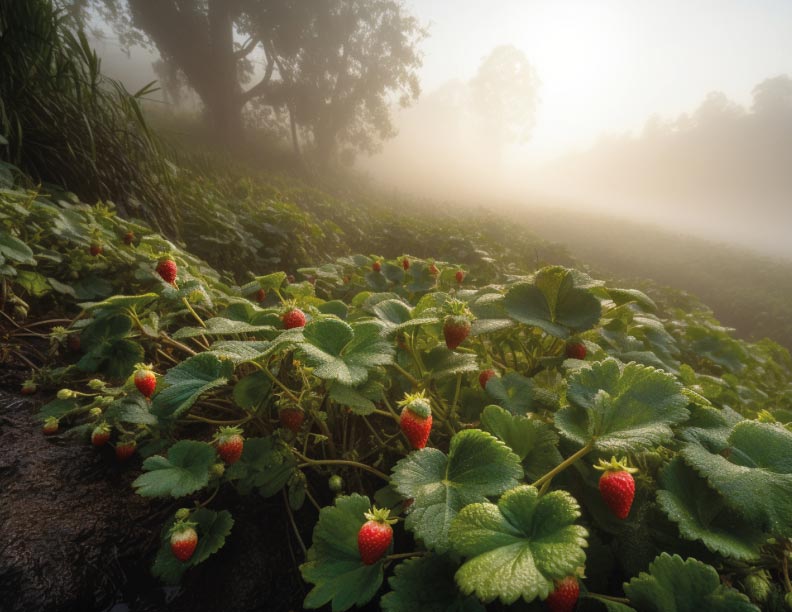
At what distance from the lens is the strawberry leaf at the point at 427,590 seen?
0.73 meters

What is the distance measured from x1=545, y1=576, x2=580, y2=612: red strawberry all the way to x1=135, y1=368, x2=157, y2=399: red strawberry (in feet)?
3.84

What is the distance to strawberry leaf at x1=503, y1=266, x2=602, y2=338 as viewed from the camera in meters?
→ 1.35

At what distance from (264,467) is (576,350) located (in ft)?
3.90

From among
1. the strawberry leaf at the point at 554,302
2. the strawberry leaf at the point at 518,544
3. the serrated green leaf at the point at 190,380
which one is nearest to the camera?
the strawberry leaf at the point at 518,544

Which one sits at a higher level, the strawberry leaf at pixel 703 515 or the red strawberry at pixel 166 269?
the red strawberry at pixel 166 269

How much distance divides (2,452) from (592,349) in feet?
6.59

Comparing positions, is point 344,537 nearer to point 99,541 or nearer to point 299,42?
point 99,541

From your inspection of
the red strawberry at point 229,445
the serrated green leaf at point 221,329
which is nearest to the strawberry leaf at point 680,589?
the red strawberry at point 229,445

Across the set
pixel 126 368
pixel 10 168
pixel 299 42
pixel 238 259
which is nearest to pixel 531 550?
pixel 126 368

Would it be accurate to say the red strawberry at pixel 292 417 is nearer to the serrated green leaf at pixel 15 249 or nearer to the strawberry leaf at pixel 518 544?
the strawberry leaf at pixel 518 544

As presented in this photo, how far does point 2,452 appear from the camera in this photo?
106 cm

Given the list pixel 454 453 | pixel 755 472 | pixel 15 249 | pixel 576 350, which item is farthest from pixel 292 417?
pixel 15 249

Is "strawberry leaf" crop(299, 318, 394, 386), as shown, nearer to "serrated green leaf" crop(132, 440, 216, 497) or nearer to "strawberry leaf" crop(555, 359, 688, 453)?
"serrated green leaf" crop(132, 440, 216, 497)

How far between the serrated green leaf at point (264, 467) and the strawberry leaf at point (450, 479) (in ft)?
1.35
